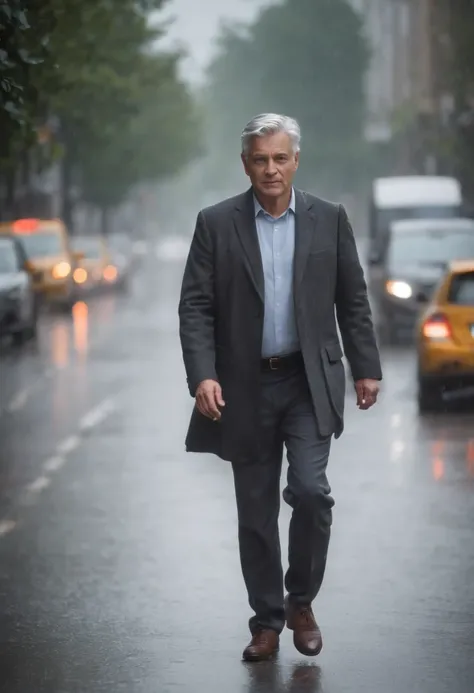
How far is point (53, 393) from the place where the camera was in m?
19.2

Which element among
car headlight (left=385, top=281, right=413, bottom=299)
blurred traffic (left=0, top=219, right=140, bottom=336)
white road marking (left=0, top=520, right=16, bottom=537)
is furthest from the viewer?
blurred traffic (left=0, top=219, right=140, bottom=336)

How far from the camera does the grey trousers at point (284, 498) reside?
6742mm

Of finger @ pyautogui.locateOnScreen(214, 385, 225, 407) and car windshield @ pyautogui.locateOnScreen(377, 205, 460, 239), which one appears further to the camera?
car windshield @ pyautogui.locateOnScreen(377, 205, 460, 239)

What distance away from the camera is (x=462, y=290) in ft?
55.0

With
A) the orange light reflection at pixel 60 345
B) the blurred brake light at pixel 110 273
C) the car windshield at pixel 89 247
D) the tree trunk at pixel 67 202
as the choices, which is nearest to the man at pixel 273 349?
the orange light reflection at pixel 60 345

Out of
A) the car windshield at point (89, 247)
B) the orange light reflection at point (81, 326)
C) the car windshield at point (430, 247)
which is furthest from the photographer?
the car windshield at point (89, 247)

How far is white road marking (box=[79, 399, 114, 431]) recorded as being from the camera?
1590 cm

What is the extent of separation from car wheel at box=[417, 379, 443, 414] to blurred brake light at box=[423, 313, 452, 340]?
398 mm

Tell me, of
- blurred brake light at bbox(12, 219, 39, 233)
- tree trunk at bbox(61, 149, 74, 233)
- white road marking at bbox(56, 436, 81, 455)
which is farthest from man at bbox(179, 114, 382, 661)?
tree trunk at bbox(61, 149, 74, 233)

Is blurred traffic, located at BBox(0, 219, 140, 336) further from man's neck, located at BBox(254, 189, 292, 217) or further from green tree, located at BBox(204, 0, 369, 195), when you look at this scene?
green tree, located at BBox(204, 0, 369, 195)

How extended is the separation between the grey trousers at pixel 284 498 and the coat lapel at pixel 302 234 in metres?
0.35

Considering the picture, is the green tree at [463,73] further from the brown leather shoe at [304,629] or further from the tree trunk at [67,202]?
the brown leather shoe at [304,629]

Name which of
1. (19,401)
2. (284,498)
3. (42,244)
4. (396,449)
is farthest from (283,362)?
(42,244)

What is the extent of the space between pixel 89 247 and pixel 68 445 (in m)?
33.4
